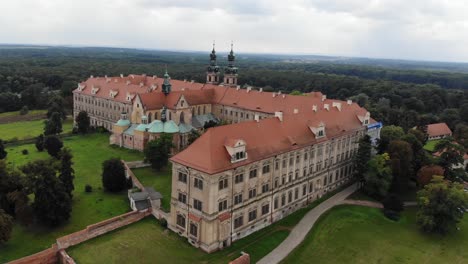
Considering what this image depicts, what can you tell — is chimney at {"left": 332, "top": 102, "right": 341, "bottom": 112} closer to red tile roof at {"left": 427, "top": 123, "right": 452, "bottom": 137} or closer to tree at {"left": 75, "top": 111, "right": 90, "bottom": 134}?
red tile roof at {"left": 427, "top": 123, "right": 452, "bottom": 137}

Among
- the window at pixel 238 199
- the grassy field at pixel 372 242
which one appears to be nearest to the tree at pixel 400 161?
the grassy field at pixel 372 242

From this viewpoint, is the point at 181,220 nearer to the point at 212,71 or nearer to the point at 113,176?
the point at 113,176

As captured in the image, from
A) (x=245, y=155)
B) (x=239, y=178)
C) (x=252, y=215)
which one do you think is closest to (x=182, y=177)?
(x=239, y=178)

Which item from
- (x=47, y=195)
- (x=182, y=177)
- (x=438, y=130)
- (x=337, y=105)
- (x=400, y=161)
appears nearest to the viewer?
(x=182, y=177)

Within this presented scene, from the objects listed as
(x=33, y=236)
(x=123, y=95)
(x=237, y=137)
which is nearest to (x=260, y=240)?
(x=237, y=137)

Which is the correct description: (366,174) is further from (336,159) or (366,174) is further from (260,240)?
(260,240)

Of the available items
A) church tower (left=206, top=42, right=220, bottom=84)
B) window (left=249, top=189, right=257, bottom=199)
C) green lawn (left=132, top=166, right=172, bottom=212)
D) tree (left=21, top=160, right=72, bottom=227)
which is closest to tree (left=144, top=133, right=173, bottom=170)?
green lawn (left=132, top=166, right=172, bottom=212)

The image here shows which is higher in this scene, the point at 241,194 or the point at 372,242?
the point at 241,194
